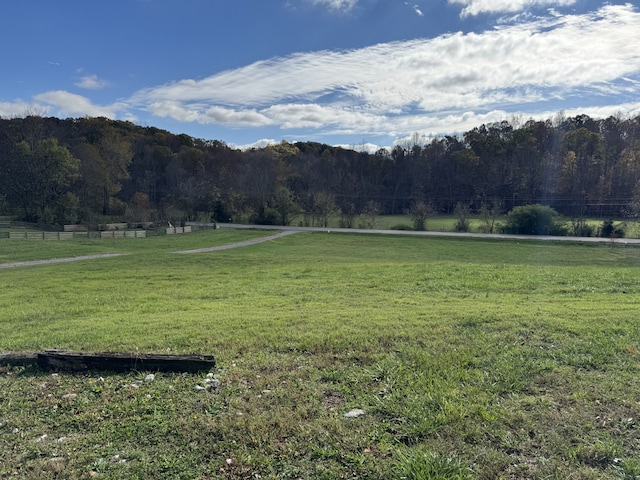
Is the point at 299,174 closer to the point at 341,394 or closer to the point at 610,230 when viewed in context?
the point at 610,230

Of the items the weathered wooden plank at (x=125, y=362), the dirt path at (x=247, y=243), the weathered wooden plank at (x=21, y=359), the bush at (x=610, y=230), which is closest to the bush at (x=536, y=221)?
the bush at (x=610, y=230)

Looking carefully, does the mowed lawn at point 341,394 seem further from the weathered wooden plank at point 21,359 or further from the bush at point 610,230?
the bush at point 610,230

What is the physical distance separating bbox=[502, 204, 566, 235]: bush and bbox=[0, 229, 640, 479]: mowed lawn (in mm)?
31956

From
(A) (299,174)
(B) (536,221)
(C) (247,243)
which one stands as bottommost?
(C) (247,243)

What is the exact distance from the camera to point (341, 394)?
371 centimetres

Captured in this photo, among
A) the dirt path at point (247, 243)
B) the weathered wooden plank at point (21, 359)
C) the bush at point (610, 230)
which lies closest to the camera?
the weathered wooden plank at point (21, 359)

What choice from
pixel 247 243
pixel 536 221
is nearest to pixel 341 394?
pixel 247 243

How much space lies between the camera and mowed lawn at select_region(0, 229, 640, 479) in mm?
2760

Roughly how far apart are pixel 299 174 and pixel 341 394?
70586 mm

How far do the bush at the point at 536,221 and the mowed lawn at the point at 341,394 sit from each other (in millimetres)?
31956

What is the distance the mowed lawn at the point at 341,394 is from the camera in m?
2.76

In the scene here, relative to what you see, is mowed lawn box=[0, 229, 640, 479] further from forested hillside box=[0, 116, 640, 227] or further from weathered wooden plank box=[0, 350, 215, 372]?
forested hillside box=[0, 116, 640, 227]

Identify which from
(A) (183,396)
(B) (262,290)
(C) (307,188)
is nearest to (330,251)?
(B) (262,290)

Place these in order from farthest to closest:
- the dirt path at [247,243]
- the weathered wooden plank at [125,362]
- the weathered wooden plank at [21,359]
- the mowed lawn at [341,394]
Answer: the dirt path at [247,243] < the weathered wooden plank at [21,359] < the weathered wooden plank at [125,362] < the mowed lawn at [341,394]
